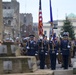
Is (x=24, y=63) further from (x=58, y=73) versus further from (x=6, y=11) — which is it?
(x=6, y=11)

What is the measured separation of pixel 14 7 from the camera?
12800 cm

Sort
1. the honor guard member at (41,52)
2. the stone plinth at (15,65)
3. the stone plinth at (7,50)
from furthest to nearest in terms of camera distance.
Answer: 1. the honor guard member at (41,52)
2. the stone plinth at (7,50)
3. the stone plinth at (15,65)

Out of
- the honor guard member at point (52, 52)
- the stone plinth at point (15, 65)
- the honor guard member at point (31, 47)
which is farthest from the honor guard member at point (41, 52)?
the stone plinth at point (15, 65)

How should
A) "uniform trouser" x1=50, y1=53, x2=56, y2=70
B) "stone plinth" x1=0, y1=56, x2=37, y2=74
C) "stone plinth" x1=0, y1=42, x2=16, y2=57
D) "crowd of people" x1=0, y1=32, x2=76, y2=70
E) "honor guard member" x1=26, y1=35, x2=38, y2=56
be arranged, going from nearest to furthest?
"stone plinth" x1=0, y1=56, x2=37, y2=74 → "stone plinth" x1=0, y1=42, x2=16, y2=57 → "uniform trouser" x1=50, y1=53, x2=56, y2=70 → "crowd of people" x1=0, y1=32, x2=76, y2=70 → "honor guard member" x1=26, y1=35, x2=38, y2=56

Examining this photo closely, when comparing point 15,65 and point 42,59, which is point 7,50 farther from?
point 42,59

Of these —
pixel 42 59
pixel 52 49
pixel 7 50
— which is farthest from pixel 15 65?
pixel 42 59

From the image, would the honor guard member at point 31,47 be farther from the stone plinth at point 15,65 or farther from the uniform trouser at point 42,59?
the stone plinth at point 15,65

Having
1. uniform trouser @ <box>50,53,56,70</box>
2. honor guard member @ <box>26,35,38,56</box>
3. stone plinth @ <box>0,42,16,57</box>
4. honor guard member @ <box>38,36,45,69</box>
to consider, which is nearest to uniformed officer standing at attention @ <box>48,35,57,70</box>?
uniform trouser @ <box>50,53,56,70</box>

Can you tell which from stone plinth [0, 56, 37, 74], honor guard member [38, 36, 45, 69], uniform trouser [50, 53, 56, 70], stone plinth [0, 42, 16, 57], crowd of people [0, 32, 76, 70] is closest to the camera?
stone plinth [0, 56, 37, 74]

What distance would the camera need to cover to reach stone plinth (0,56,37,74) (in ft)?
39.7

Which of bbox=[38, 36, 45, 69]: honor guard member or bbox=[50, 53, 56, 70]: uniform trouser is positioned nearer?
bbox=[50, 53, 56, 70]: uniform trouser

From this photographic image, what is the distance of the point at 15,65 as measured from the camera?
12102 millimetres

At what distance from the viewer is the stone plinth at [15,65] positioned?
12.1 m

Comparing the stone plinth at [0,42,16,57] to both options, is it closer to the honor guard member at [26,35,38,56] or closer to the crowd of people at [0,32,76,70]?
the crowd of people at [0,32,76,70]
